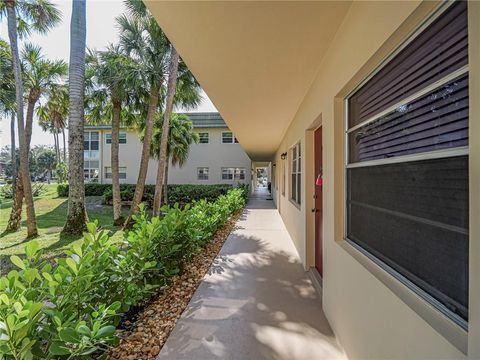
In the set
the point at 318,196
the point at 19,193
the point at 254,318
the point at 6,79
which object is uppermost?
the point at 6,79

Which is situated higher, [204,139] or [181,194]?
[204,139]

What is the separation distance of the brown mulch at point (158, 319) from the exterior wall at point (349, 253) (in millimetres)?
1760

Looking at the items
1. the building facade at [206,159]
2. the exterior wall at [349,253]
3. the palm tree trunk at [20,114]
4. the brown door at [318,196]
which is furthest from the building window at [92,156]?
the exterior wall at [349,253]

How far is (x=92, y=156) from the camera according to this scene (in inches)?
848

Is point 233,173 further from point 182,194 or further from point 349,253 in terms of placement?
point 349,253

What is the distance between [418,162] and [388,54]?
0.79 metres

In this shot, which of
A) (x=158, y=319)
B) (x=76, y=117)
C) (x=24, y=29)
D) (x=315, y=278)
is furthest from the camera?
(x=24, y=29)

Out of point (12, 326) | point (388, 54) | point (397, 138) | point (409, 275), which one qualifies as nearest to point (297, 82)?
point (388, 54)

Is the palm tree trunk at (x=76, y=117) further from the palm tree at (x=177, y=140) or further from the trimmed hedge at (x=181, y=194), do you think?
the trimmed hedge at (x=181, y=194)

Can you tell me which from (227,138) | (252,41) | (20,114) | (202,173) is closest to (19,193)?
(20,114)

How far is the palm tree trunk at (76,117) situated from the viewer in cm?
727

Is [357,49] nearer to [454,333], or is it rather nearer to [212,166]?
[454,333]

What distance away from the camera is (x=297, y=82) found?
3590 millimetres

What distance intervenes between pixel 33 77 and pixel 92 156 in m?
12.9
